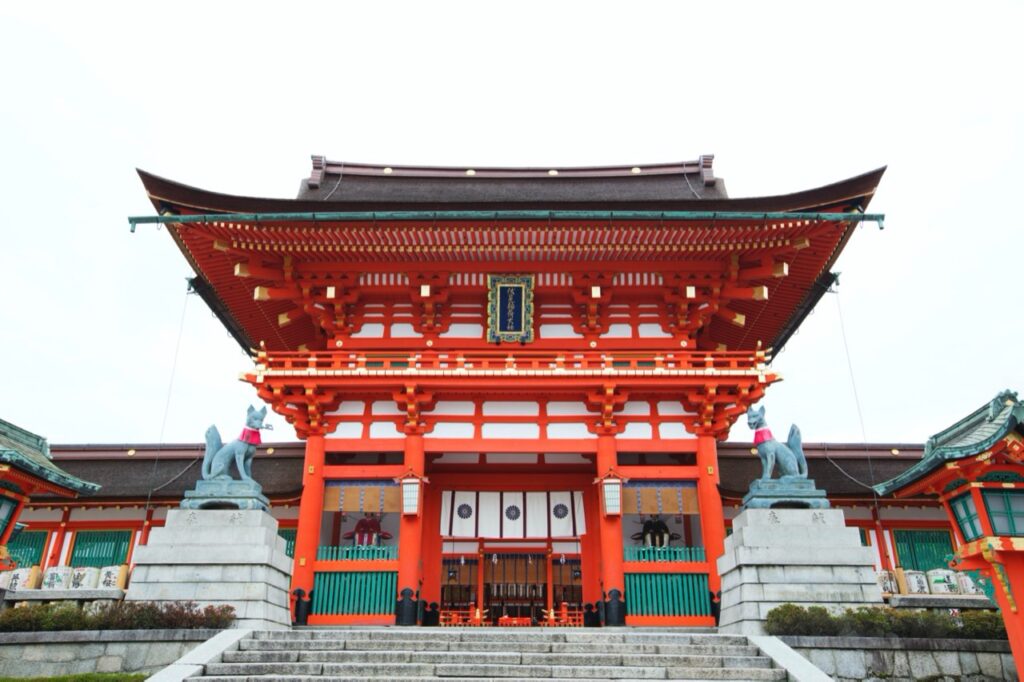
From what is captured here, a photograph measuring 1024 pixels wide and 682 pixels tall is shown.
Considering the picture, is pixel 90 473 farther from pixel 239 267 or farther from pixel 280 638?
pixel 280 638

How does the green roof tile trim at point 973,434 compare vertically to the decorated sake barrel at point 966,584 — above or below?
above

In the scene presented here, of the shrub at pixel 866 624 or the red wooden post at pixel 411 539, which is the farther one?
the red wooden post at pixel 411 539

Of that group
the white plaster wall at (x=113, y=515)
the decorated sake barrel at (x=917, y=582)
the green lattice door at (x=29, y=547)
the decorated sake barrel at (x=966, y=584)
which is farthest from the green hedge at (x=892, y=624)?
the green lattice door at (x=29, y=547)

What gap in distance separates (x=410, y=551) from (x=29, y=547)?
1051 cm

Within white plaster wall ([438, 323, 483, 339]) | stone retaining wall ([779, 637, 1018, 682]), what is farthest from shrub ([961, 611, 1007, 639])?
white plaster wall ([438, 323, 483, 339])

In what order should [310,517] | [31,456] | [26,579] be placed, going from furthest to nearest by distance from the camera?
[26,579] < [310,517] < [31,456]

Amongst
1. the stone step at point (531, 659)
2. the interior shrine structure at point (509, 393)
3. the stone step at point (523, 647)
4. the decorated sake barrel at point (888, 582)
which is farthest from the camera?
the interior shrine structure at point (509, 393)

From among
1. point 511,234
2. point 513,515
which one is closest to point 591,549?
point 513,515

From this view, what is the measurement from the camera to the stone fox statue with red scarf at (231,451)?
13250mm

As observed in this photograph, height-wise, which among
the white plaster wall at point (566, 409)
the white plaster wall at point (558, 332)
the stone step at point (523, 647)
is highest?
the white plaster wall at point (558, 332)

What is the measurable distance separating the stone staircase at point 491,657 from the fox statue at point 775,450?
353cm

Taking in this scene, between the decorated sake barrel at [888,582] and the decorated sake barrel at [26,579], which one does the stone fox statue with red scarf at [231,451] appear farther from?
the decorated sake barrel at [888,582]

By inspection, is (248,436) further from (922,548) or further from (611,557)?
(922,548)

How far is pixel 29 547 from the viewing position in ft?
58.5
